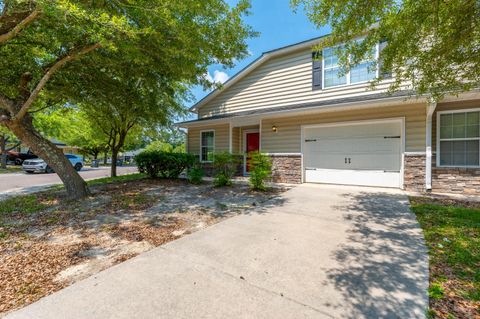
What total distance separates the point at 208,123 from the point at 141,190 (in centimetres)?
472

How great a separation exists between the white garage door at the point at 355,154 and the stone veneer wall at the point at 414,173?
0.38 m

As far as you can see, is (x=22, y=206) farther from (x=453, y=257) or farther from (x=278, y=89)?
(x=278, y=89)

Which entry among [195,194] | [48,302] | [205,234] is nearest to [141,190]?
[195,194]

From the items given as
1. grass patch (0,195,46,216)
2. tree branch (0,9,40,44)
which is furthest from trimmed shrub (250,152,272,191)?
tree branch (0,9,40,44)

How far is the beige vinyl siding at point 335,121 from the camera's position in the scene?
7.03m

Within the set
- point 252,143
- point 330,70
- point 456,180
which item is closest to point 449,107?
point 456,180

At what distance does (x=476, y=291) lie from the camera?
7.50 ft

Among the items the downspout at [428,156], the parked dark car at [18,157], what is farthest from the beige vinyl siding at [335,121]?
the parked dark car at [18,157]

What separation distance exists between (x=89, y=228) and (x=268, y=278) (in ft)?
11.7

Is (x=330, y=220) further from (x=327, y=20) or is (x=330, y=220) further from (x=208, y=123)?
(x=208, y=123)

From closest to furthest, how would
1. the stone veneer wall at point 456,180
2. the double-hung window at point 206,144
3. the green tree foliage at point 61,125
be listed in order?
the stone veneer wall at point 456,180 < the double-hung window at point 206,144 < the green tree foliage at point 61,125

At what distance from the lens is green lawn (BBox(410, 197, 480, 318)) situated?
2.11 metres

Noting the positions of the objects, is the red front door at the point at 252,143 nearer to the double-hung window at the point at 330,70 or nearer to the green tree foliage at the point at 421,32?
the double-hung window at the point at 330,70

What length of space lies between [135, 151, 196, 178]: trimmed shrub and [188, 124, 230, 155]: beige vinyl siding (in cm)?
143
